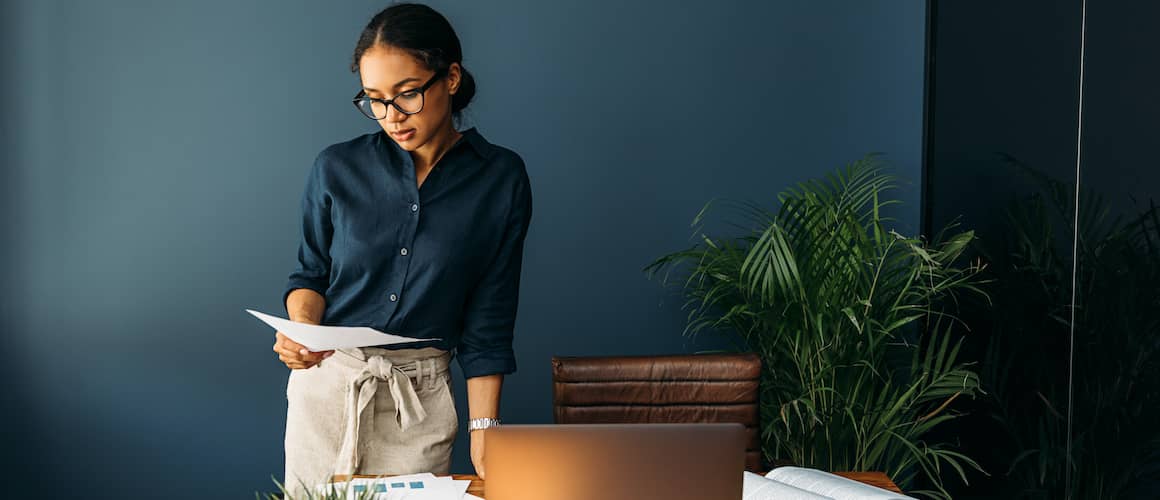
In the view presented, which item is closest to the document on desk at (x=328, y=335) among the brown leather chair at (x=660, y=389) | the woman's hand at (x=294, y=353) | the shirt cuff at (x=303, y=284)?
the woman's hand at (x=294, y=353)

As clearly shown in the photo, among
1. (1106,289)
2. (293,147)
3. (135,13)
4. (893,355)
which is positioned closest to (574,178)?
(293,147)

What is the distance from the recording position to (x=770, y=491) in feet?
6.57

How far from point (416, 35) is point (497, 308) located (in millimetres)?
627

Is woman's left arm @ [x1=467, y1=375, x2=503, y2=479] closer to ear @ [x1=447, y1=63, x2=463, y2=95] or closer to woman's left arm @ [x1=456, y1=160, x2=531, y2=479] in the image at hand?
woman's left arm @ [x1=456, y1=160, x2=531, y2=479]

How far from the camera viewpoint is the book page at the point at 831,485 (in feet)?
6.27

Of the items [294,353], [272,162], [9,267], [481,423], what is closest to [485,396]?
[481,423]

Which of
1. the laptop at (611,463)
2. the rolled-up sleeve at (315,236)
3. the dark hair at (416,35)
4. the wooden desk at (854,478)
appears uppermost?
the dark hair at (416,35)

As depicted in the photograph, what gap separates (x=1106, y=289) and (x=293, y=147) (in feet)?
8.36

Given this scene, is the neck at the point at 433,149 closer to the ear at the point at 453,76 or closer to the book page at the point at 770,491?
the ear at the point at 453,76

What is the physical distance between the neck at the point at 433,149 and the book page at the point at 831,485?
1.04 meters

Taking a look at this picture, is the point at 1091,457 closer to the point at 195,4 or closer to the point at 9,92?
the point at 195,4

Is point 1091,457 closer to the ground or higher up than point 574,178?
closer to the ground

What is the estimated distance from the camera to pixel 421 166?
2674 mm

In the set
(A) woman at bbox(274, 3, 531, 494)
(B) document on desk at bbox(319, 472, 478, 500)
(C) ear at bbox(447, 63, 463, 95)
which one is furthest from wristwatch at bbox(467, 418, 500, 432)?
(C) ear at bbox(447, 63, 463, 95)
